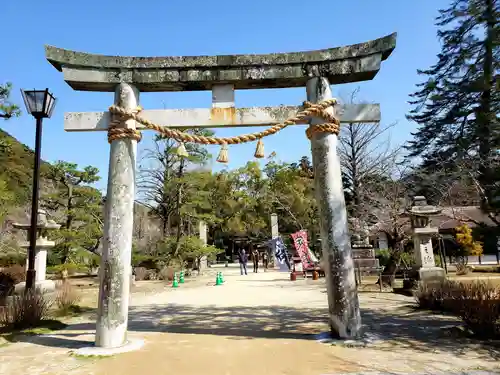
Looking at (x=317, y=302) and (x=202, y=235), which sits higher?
(x=202, y=235)

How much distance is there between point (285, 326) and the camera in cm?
639

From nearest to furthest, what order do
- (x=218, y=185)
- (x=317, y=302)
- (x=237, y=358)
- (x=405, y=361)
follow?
(x=405, y=361) → (x=237, y=358) → (x=317, y=302) → (x=218, y=185)

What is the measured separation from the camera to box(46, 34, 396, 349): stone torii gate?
529cm

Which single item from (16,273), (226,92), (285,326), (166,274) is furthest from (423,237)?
(16,273)

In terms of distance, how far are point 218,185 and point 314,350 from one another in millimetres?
31347

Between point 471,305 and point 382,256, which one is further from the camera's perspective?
point 382,256

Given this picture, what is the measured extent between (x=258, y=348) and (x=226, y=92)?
4.25 m

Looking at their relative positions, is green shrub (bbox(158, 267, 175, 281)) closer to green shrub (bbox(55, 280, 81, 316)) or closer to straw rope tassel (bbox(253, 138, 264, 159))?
green shrub (bbox(55, 280, 81, 316))

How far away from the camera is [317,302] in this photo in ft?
31.8

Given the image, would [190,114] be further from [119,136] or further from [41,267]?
[41,267]

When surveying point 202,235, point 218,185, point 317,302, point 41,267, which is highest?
point 218,185

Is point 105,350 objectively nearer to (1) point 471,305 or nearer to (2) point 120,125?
(2) point 120,125

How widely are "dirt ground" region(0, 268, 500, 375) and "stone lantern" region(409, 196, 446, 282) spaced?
506 centimetres

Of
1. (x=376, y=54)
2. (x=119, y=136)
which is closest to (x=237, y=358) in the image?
(x=119, y=136)
